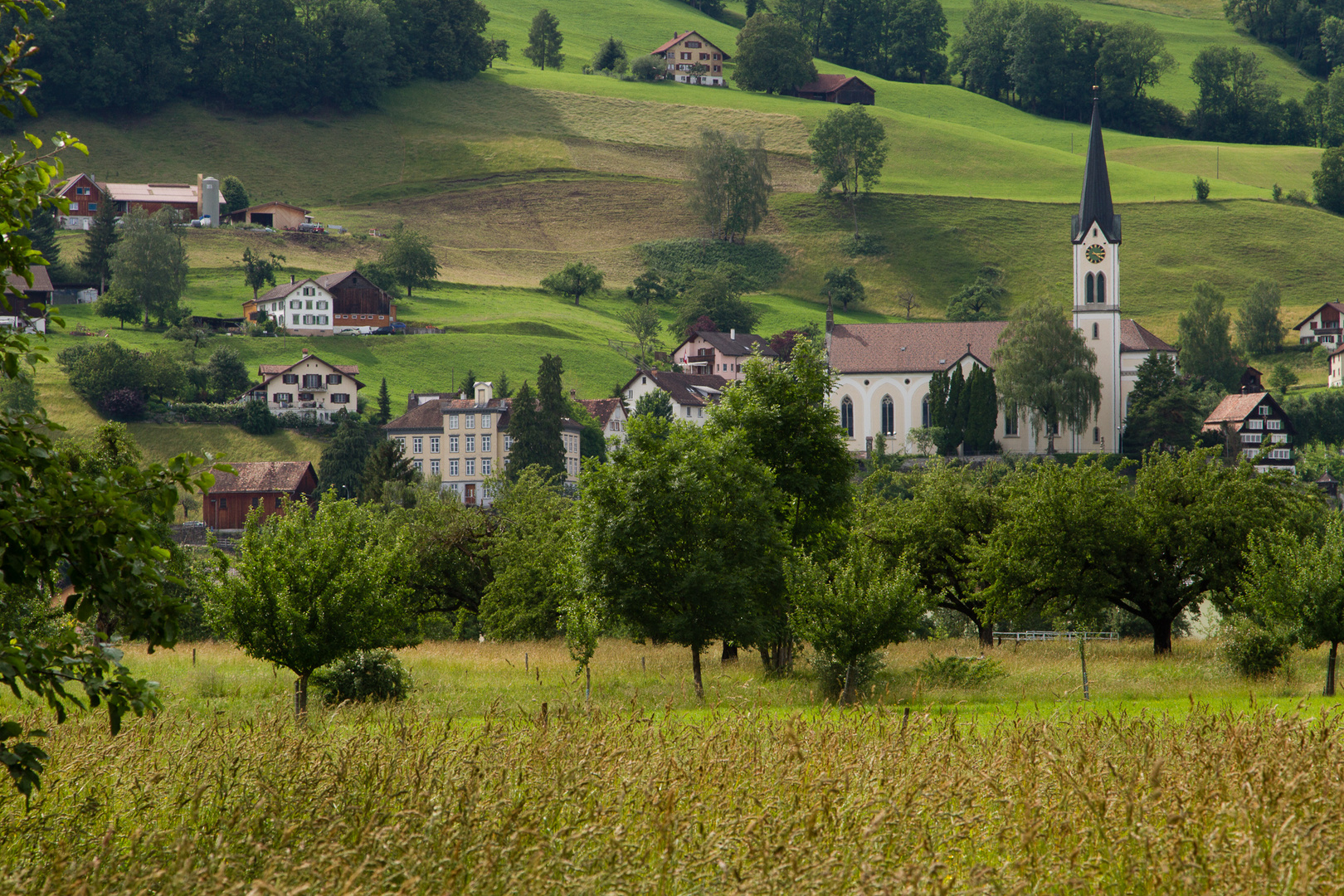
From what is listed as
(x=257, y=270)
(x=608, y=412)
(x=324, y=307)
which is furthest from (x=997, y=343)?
(x=257, y=270)

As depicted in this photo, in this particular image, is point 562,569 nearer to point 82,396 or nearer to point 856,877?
point 856,877

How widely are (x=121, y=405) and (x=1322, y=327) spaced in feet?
377

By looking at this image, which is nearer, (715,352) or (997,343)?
(997,343)

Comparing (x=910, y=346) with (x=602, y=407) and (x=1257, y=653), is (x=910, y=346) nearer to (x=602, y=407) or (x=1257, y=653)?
(x=602, y=407)

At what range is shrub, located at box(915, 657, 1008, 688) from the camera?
26.7 metres

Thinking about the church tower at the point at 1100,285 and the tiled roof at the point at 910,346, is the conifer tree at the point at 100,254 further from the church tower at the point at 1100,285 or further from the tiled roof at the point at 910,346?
the church tower at the point at 1100,285

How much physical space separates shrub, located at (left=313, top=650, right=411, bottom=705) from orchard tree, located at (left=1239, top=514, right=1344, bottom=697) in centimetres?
1718

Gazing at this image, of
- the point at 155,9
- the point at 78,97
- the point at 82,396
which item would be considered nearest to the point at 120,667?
the point at 82,396

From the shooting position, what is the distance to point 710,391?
419 ft

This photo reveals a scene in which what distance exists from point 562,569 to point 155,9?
639ft

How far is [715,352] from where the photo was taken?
135875 mm

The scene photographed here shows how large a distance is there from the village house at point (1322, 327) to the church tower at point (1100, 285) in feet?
90.0

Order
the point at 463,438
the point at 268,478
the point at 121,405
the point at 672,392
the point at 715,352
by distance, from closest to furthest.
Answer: the point at 268,478
the point at 121,405
the point at 463,438
the point at 672,392
the point at 715,352

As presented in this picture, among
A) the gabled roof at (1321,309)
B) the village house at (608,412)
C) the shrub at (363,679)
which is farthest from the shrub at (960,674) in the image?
the gabled roof at (1321,309)
